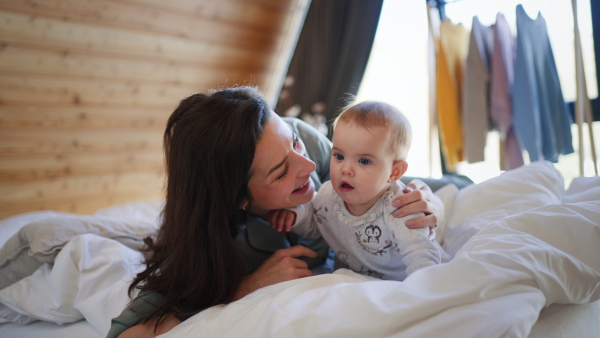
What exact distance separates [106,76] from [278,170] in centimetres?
181

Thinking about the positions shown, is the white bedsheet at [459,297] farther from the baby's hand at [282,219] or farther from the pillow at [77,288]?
the pillow at [77,288]

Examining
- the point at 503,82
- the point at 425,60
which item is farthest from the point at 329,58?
the point at 503,82

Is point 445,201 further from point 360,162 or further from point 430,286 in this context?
point 430,286

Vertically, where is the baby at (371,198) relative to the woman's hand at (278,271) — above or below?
above

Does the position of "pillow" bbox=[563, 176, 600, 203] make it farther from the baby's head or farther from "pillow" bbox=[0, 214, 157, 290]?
"pillow" bbox=[0, 214, 157, 290]

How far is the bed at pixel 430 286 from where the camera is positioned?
829 mm

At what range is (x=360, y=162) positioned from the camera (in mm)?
1238

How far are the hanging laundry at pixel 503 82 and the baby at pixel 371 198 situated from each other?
159 cm

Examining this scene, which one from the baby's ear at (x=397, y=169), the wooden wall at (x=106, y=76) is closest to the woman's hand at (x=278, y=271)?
the baby's ear at (x=397, y=169)

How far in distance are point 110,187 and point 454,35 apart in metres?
2.41

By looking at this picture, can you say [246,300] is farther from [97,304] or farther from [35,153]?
[35,153]

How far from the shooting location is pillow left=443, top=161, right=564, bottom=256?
4.73 feet

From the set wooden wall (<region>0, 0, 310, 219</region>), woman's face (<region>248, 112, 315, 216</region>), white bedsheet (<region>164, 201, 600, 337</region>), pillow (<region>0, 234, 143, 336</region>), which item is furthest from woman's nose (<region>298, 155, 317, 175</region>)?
wooden wall (<region>0, 0, 310, 219</region>)

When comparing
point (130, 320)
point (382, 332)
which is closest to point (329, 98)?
point (130, 320)
